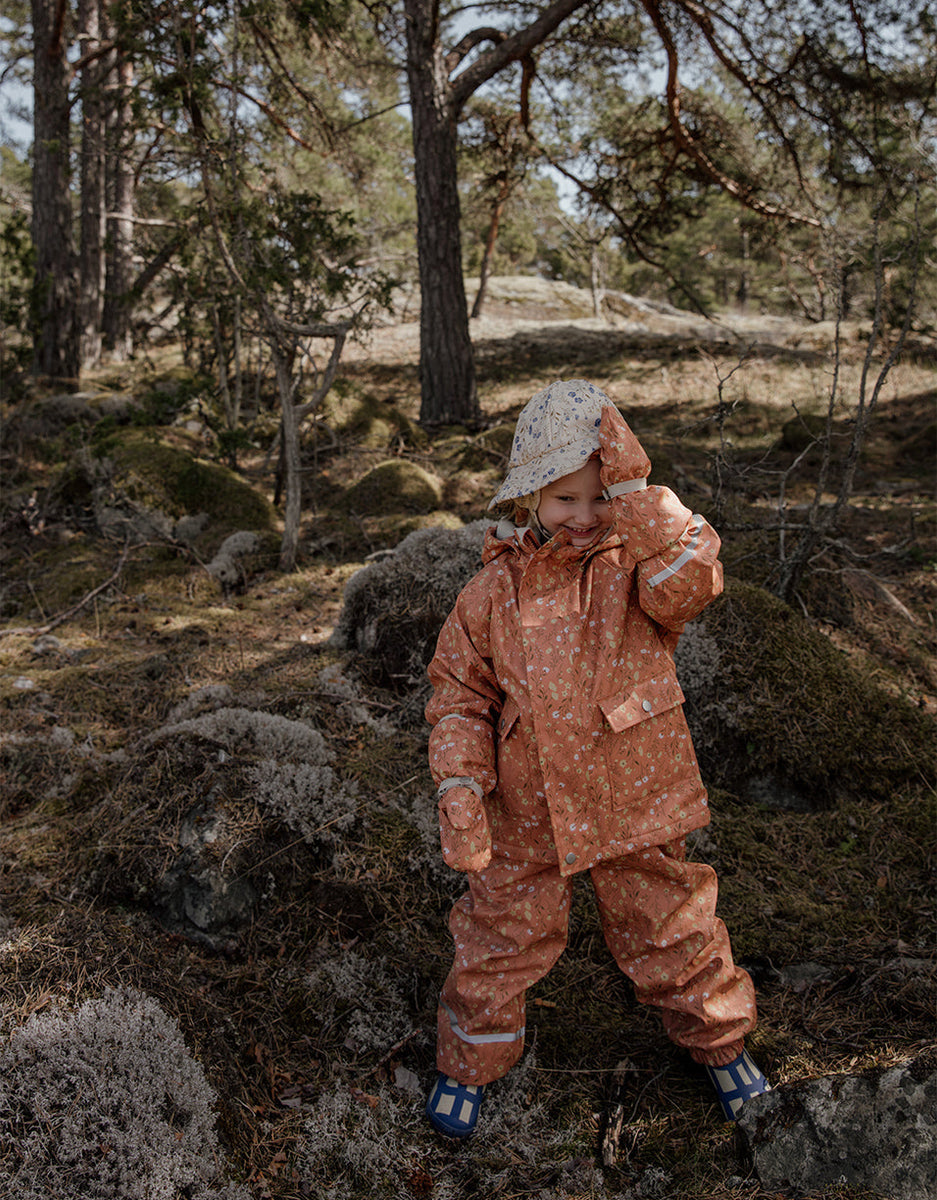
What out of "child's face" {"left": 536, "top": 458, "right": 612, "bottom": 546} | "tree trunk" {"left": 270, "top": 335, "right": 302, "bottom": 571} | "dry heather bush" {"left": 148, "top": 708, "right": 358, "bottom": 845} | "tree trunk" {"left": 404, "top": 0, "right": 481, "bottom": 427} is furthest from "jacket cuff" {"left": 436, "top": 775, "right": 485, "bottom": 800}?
"tree trunk" {"left": 404, "top": 0, "right": 481, "bottom": 427}

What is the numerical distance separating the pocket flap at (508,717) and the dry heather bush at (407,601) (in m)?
1.61

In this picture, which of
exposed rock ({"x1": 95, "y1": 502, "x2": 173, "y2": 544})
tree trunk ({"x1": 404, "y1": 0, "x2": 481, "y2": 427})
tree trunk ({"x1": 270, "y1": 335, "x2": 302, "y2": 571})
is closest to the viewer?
tree trunk ({"x1": 270, "y1": 335, "x2": 302, "y2": 571})

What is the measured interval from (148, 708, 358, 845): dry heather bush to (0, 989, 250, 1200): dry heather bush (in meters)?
0.87

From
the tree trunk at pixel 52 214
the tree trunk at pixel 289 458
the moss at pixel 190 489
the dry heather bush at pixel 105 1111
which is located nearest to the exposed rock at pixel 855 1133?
the dry heather bush at pixel 105 1111

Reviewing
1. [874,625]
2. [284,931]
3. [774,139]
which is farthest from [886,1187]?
[774,139]

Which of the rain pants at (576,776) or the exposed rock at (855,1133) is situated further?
the rain pants at (576,776)

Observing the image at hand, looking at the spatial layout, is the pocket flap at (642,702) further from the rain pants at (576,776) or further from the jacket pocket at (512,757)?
the jacket pocket at (512,757)

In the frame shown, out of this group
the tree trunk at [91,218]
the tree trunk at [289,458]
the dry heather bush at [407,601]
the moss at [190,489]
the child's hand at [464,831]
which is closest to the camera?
the child's hand at [464,831]

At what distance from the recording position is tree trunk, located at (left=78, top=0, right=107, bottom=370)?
10281mm

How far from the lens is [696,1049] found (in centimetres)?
224

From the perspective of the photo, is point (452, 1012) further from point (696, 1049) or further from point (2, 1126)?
point (2, 1126)

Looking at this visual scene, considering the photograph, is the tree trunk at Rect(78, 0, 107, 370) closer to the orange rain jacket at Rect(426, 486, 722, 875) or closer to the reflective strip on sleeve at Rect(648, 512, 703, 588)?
the orange rain jacket at Rect(426, 486, 722, 875)

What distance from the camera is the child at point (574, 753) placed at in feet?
6.74

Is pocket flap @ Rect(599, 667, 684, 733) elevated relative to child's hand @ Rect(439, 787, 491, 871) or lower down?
elevated
